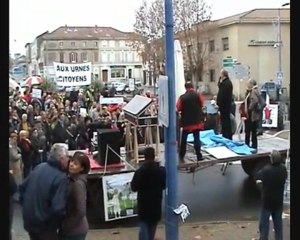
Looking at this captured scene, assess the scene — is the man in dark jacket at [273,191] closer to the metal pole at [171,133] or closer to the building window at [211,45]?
the metal pole at [171,133]

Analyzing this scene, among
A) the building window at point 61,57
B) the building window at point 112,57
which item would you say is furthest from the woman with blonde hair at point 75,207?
the building window at point 112,57

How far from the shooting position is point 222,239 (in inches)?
253

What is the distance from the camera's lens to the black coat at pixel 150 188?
5480mm

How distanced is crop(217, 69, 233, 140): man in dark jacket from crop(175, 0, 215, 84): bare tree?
2315 cm

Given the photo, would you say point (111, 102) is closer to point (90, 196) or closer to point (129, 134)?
point (129, 134)

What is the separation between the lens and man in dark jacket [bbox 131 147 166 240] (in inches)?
216

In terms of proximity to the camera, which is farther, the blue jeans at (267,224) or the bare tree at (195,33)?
the bare tree at (195,33)

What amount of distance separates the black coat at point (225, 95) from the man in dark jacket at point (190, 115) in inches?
42.7

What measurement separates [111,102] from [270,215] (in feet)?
31.2

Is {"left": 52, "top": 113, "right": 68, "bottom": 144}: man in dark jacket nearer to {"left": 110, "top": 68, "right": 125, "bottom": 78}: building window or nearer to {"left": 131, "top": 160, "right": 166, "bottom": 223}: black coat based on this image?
{"left": 131, "top": 160, "right": 166, "bottom": 223}: black coat

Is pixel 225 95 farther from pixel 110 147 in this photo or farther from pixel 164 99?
pixel 164 99

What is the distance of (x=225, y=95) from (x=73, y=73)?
8.14 metres

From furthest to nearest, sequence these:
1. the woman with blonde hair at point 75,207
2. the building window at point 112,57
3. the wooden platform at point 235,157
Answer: the building window at point 112,57 → the wooden platform at point 235,157 → the woman with blonde hair at point 75,207
